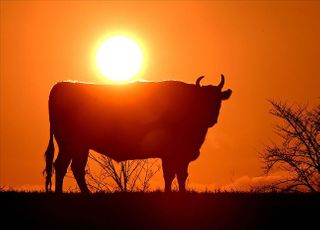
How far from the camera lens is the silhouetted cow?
58.2ft

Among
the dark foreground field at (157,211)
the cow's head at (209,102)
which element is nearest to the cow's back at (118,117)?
the cow's head at (209,102)

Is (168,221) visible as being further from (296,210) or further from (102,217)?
(296,210)

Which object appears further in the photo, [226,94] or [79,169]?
[226,94]

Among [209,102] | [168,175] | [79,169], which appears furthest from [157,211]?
[209,102]

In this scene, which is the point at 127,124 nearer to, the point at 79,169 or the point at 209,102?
the point at 79,169

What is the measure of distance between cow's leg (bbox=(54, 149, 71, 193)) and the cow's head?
4488mm

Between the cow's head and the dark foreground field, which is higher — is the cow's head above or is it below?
above

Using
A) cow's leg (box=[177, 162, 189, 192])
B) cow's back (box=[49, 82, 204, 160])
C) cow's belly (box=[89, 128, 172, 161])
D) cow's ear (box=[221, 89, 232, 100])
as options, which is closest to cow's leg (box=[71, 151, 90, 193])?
cow's back (box=[49, 82, 204, 160])

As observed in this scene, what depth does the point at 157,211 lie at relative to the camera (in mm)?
12867

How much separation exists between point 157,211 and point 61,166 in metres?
5.40

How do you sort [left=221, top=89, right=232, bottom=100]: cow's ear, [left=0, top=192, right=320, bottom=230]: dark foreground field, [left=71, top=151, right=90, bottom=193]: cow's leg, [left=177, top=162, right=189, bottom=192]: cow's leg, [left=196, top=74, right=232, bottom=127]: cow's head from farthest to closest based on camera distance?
[left=221, top=89, right=232, bottom=100]: cow's ear < [left=196, top=74, right=232, bottom=127]: cow's head < [left=177, top=162, right=189, bottom=192]: cow's leg < [left=71, top=151, right=90, bottom=193]: cow's leg < [left=0, top=192, right=320, bottom=230]: dark foreground field

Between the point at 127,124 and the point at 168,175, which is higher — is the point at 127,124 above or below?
above

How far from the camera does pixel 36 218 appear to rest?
1228 centimetres

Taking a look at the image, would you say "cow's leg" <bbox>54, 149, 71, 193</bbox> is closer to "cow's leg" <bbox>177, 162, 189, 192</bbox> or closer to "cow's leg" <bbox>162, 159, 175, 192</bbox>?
"cow's leg" <bbox>162, 159, 175, 192</bbox>
